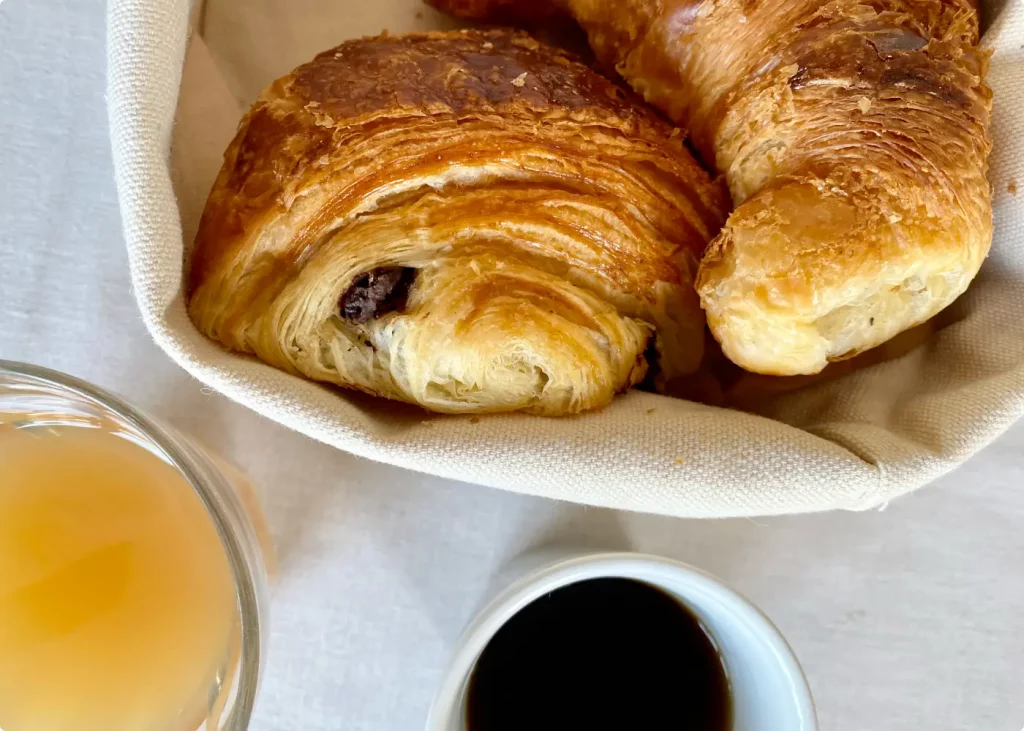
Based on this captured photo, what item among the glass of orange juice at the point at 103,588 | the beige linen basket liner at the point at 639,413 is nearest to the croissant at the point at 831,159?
the beige linen basket liner at the point at 639,413

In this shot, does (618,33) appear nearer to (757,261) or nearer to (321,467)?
(757,261)

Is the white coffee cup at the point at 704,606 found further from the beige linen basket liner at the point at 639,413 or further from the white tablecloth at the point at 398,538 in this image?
the white tablecloth at the point at 398,538

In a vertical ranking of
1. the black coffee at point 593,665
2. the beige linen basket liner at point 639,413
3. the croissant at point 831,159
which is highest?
the croissant at point 831,159

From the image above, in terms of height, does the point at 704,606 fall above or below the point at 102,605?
above

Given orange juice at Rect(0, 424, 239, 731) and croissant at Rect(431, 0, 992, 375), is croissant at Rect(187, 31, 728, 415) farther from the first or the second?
orange juice at Rect(0, 424, 239, 731)

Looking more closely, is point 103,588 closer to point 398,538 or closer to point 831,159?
point 398,538

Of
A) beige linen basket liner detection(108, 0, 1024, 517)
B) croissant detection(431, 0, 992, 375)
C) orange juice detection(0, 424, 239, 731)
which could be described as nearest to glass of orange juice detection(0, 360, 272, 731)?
orange juice detection(0, 424, 239, 731)

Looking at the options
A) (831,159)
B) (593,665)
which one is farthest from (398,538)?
(831,159)

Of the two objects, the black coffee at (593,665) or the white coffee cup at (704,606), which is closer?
the white coffee cup at (704,606)
